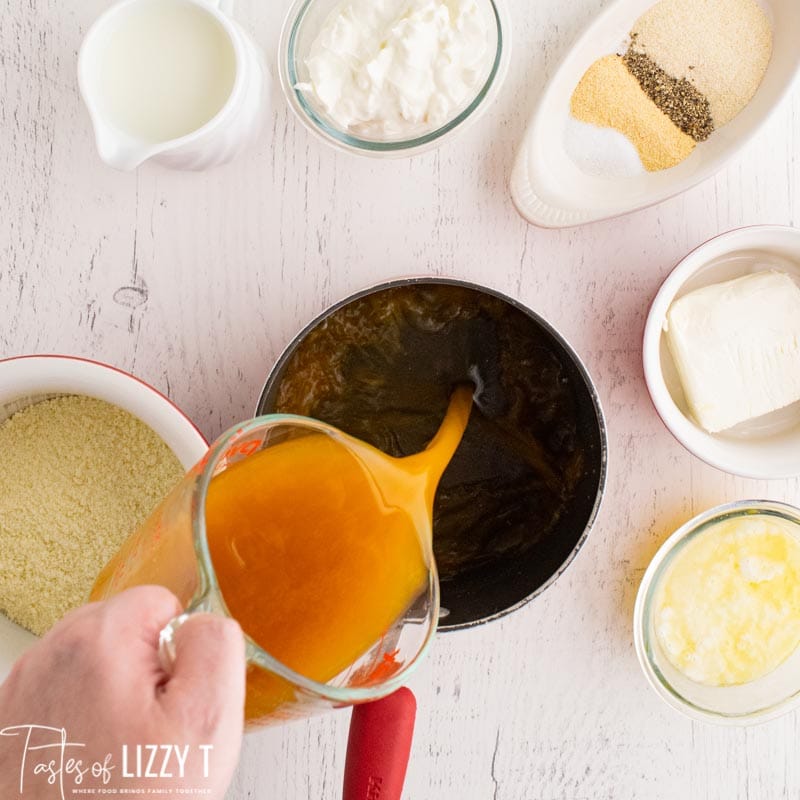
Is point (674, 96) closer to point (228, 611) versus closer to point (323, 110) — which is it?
point (323, 110)

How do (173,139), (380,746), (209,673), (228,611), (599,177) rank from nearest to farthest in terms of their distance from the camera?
(209,673) → (228,611) → (380,746) → (173,139) → (599,177)

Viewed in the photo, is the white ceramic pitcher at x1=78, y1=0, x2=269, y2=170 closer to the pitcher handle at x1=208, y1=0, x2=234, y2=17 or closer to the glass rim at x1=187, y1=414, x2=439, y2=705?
the pitcher handle at x1=208, y1=0, x2=234, y2=17

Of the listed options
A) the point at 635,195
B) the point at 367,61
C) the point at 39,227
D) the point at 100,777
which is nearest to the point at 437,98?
the point at 367,61

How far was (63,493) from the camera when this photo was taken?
822mm

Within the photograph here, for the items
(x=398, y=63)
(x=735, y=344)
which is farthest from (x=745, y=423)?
(x=398, y=63)

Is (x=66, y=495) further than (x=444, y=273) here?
No

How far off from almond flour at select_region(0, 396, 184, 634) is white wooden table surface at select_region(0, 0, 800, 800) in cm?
11

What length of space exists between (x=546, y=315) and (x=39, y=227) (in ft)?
1.80

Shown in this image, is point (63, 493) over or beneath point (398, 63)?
beneath

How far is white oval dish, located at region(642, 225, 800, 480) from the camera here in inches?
34.0

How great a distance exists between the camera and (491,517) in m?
0.87

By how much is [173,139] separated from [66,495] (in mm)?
354

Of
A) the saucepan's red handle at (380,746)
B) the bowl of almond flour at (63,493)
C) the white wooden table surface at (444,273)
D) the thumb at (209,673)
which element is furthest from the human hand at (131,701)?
the white wooden table surface at (444,273)

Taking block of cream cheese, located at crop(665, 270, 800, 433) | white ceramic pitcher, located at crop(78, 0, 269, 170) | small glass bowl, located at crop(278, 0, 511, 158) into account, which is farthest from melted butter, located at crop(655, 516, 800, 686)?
white ceramic pitcher, located at crop(78, 0, 269, 170)
